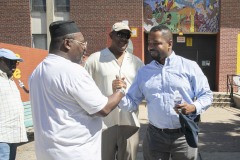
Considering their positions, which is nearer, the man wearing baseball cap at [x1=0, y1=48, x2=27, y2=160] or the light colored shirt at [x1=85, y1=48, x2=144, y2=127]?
the man wearing baseball cap at [x1=0, y1=48, x2=27, y2=160]

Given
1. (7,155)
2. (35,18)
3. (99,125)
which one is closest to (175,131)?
(99,125)

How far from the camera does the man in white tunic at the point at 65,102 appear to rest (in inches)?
81.7

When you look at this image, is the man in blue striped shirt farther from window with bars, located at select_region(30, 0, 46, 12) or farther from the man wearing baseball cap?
window with bars, located at select_region(30, 0, 46, 12)

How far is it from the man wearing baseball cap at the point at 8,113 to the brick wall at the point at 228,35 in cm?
1263

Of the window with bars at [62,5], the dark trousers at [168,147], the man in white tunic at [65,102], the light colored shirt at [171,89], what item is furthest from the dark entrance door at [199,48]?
the man in white tunic at [65,102]

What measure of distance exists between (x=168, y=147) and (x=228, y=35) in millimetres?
12927

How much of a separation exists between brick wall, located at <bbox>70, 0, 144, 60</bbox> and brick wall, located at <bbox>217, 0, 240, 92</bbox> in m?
3.67

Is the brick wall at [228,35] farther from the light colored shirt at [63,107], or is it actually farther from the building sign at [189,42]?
the light colored shirt at [63,107]

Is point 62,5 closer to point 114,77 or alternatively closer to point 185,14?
point 185,14

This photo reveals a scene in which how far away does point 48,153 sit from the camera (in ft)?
7.09

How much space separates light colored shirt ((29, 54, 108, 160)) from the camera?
6.80 ft

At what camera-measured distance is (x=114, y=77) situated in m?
3.34

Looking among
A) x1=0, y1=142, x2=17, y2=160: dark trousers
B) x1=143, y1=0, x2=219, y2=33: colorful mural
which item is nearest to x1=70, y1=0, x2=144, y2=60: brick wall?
x1=143, y1=0, x2=219, y2=33: colorful mural

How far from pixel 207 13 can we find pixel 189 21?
0.91 meters
